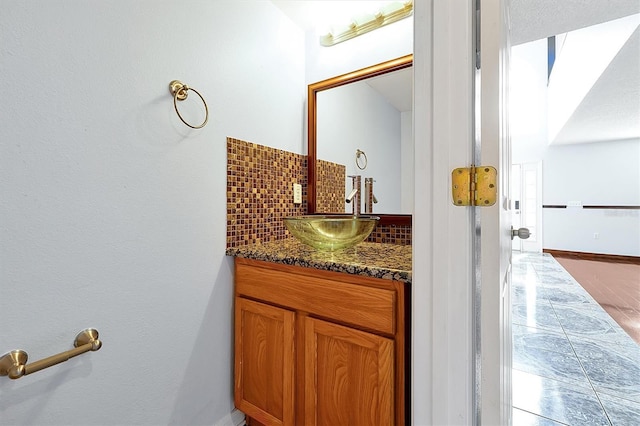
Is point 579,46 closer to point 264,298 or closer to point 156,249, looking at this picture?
point 264,298

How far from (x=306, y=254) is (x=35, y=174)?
831mm

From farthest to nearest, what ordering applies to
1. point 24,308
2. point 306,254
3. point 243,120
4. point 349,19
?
1. point 349,19
2. point 243,120
3. point 306,254
4. point 24,308

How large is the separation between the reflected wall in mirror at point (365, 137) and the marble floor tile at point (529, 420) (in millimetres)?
1075

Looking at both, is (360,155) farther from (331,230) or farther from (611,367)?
(611,367)

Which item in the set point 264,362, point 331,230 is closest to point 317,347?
point 264,362

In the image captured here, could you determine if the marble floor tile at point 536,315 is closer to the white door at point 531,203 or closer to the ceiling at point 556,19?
the ceiling at point 556,19

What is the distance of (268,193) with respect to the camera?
4.87ft

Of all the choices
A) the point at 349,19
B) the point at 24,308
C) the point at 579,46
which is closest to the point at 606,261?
the point at 579,46

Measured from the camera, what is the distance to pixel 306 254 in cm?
111

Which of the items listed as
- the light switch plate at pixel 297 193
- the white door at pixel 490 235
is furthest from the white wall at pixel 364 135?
the white door at pixel 490 235

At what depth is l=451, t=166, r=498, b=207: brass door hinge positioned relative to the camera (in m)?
0.63

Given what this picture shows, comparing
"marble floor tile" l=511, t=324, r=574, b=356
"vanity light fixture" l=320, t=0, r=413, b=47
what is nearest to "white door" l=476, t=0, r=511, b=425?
"vanity light fixture" l=320, t=0, r=413, b=47

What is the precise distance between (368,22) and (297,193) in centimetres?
98

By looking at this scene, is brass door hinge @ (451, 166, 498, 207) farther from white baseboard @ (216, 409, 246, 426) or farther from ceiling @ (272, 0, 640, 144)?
white baseboard @ (216, 409, 246, 426)
